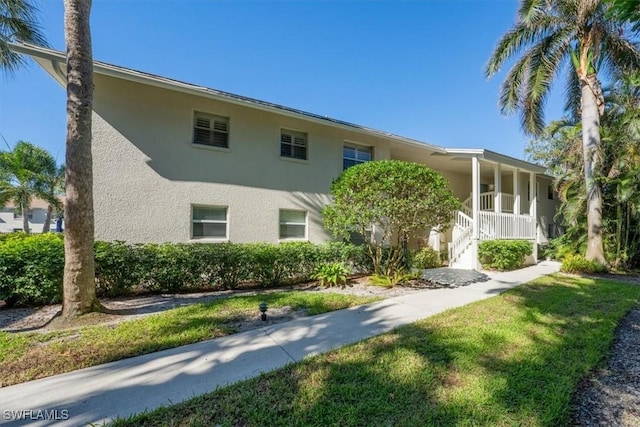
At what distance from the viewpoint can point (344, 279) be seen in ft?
28.8

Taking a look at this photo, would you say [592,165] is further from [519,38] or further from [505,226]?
[519,38]

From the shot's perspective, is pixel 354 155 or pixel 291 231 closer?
pixel 291 231

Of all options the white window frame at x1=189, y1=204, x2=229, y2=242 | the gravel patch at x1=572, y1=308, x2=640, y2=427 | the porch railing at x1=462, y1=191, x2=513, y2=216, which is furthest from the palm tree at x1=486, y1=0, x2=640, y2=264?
the white window frame at x1=189, y1=204, x2=229, y2=242

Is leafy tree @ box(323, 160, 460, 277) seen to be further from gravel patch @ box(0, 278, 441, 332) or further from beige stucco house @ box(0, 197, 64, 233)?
beige stucco house @ box(0, 197, 64, 233)

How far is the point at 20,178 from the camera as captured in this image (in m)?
19.6

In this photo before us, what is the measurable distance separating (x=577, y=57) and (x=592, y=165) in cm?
432

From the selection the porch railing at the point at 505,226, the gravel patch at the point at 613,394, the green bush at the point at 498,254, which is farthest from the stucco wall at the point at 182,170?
the gravel patch at the point at 613,394

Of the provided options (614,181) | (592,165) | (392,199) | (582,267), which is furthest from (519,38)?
(392,199)

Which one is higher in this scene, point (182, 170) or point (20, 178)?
point (20, 178)

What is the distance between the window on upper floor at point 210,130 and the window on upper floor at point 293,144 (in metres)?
1.96

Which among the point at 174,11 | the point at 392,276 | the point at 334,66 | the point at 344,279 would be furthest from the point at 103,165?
the point at 334,66

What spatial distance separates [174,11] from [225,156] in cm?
431

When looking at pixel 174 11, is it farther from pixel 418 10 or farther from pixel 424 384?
pixel 424 384

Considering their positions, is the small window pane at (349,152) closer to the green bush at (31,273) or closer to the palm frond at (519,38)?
the palm frond at (519,38)
